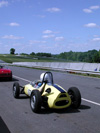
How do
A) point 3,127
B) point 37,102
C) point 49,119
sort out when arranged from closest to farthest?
point 3,127 < point 49,119 < point 37,102

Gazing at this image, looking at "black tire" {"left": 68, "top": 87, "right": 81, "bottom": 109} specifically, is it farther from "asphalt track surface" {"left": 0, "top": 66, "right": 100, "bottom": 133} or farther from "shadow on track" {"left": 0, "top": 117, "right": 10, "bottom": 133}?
"shadow on track" {"left": 0, "top": 117, "right": 10, "bottom": 133}

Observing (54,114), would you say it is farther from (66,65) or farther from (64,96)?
(66,65)

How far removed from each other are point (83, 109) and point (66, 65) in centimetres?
2454

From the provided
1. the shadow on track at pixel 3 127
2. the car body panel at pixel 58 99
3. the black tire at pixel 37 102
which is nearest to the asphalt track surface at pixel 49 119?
the shadow on track at pixel 3 127

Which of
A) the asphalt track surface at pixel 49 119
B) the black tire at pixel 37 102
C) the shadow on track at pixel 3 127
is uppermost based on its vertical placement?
the black tire at pixel 37 102

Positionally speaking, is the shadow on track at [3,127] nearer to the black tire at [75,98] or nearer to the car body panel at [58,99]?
the car body panel at [58,99]

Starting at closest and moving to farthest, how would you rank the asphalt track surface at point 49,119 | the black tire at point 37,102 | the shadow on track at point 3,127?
the shadow on track at point 3,127 → the asphalt track surface at point 49,119 → the black tire at point 37,102

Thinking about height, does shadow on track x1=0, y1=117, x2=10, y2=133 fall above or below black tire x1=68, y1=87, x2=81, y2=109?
below

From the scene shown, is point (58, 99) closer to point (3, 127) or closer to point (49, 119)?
point (49, 119)

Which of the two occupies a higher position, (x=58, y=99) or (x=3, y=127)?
(x=58, y=99)

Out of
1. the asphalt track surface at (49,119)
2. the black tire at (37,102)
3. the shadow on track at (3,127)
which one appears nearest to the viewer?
the shadow on track at (3,127)

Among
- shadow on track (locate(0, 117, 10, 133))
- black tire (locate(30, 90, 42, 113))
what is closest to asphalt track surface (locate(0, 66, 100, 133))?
A: shadow on track (locate(0, 117, 10, 133))

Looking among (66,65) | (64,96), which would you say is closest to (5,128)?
(64,96)

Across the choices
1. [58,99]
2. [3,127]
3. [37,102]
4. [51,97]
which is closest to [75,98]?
[58,99]
